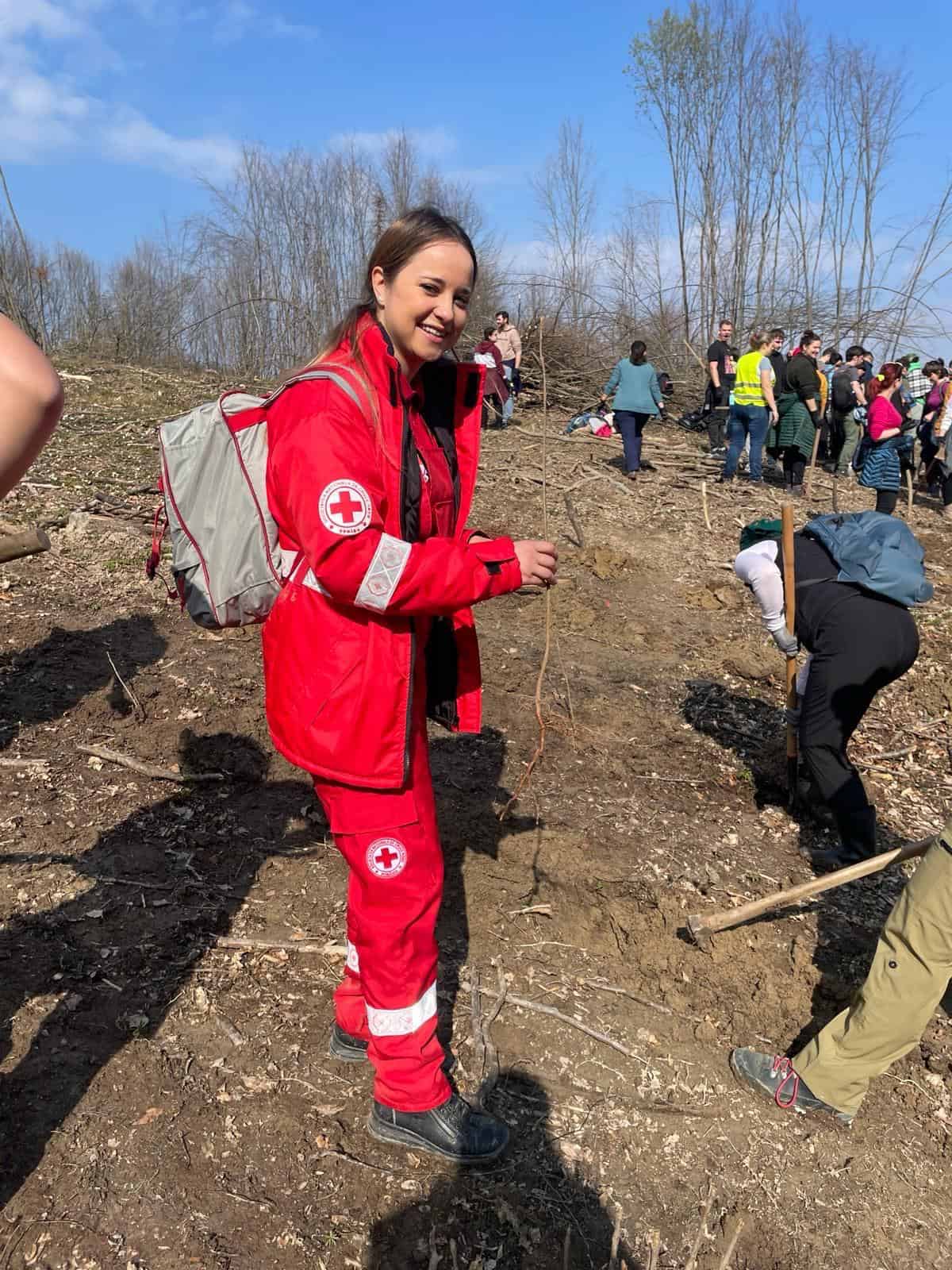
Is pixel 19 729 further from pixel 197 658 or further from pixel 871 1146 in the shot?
pixel 871 1146

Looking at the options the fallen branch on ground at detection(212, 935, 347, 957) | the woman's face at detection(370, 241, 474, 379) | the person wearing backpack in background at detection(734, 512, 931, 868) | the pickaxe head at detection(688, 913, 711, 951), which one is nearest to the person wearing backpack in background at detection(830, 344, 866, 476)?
the person wearing backpack in background at detection(734, 512, 931, 868)

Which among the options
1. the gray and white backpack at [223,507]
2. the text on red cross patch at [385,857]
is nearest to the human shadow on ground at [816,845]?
the text on red cross patch at [385,857]

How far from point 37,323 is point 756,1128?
13.2 meters

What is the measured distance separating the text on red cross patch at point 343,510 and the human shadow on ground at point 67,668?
3243mm

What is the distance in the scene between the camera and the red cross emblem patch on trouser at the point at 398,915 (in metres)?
2.16

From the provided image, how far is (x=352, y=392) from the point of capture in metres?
1.96

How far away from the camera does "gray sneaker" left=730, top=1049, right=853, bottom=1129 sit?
2.69 m

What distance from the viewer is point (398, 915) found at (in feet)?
7.18

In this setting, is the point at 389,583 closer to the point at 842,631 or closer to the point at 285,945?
the point at 285,945

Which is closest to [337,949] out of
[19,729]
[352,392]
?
[352,392]

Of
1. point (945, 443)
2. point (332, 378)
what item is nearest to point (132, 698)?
point (332, 378)

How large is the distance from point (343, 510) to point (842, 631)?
8.90 feet

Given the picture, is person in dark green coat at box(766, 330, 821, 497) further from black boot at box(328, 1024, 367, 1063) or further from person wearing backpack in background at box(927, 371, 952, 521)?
black boot at box(328, 1024, 367, 1063)

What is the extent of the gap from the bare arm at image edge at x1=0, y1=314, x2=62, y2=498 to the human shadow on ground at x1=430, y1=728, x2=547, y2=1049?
2.40m
